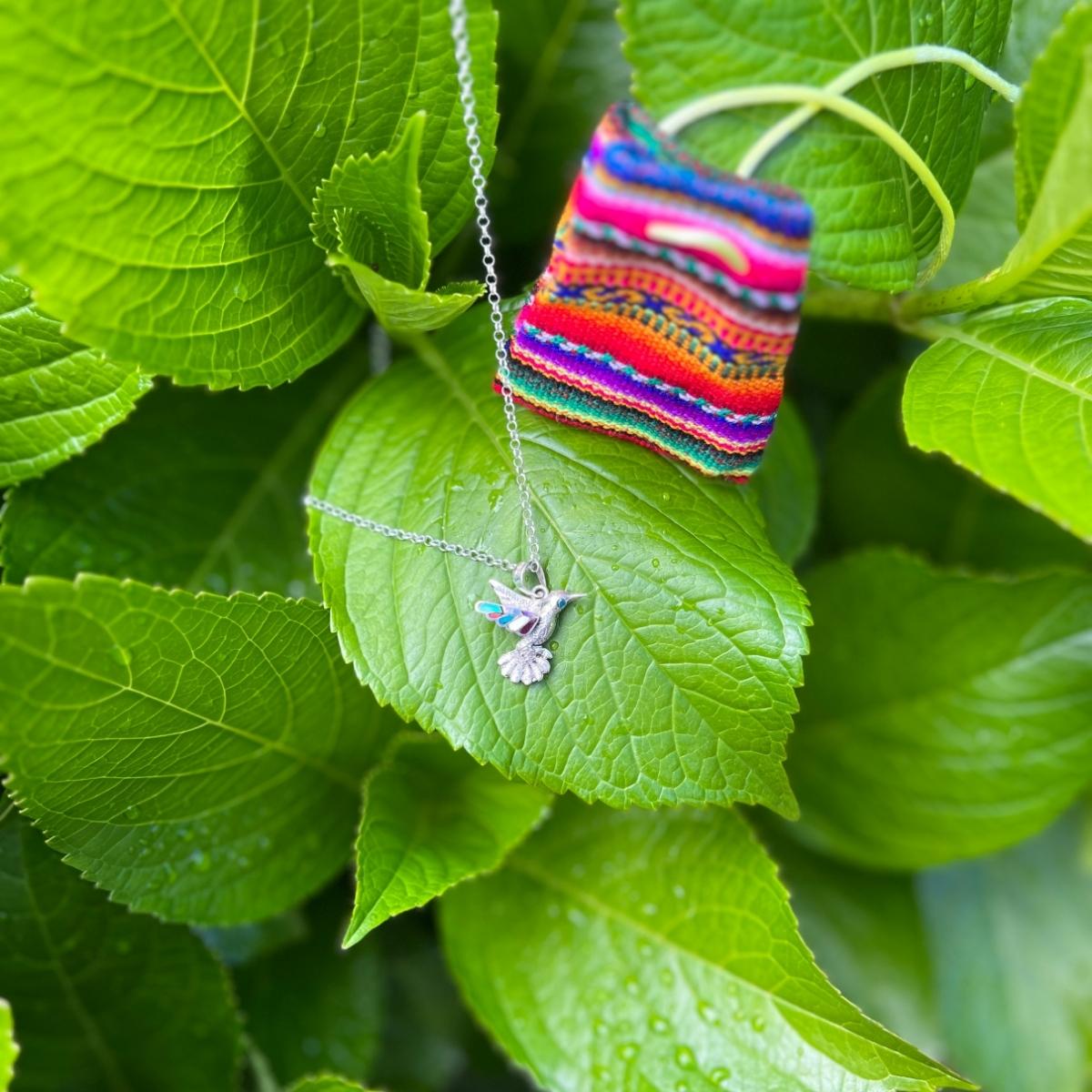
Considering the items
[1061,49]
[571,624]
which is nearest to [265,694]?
[571,624]

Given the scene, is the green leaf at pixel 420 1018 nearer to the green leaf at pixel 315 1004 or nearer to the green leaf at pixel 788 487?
the green leaf at pixel 315 1004

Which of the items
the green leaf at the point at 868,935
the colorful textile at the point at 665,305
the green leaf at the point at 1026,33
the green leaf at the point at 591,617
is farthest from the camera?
the green leaf at the point at 868,935

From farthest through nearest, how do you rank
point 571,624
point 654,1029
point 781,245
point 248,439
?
point 248,439
point 654,1029
point 571,624
point 781,245

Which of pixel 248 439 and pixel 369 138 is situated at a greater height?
pixel 369 138

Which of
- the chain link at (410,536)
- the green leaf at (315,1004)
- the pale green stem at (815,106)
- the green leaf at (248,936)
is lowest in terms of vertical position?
the green leaf at (315,1004)

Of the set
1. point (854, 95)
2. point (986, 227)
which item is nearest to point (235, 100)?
point (854, 95)

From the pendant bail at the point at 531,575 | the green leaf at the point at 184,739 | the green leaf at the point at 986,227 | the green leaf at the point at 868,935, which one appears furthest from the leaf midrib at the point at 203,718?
the green leaf at the point at 986,227

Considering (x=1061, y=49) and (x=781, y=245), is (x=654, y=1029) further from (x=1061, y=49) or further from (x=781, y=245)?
(x=1061, y=49)

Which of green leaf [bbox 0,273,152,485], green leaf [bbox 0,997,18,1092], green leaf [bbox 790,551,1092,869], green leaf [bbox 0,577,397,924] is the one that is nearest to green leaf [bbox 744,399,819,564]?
green leaf [bbox 790,551,1092,869]
